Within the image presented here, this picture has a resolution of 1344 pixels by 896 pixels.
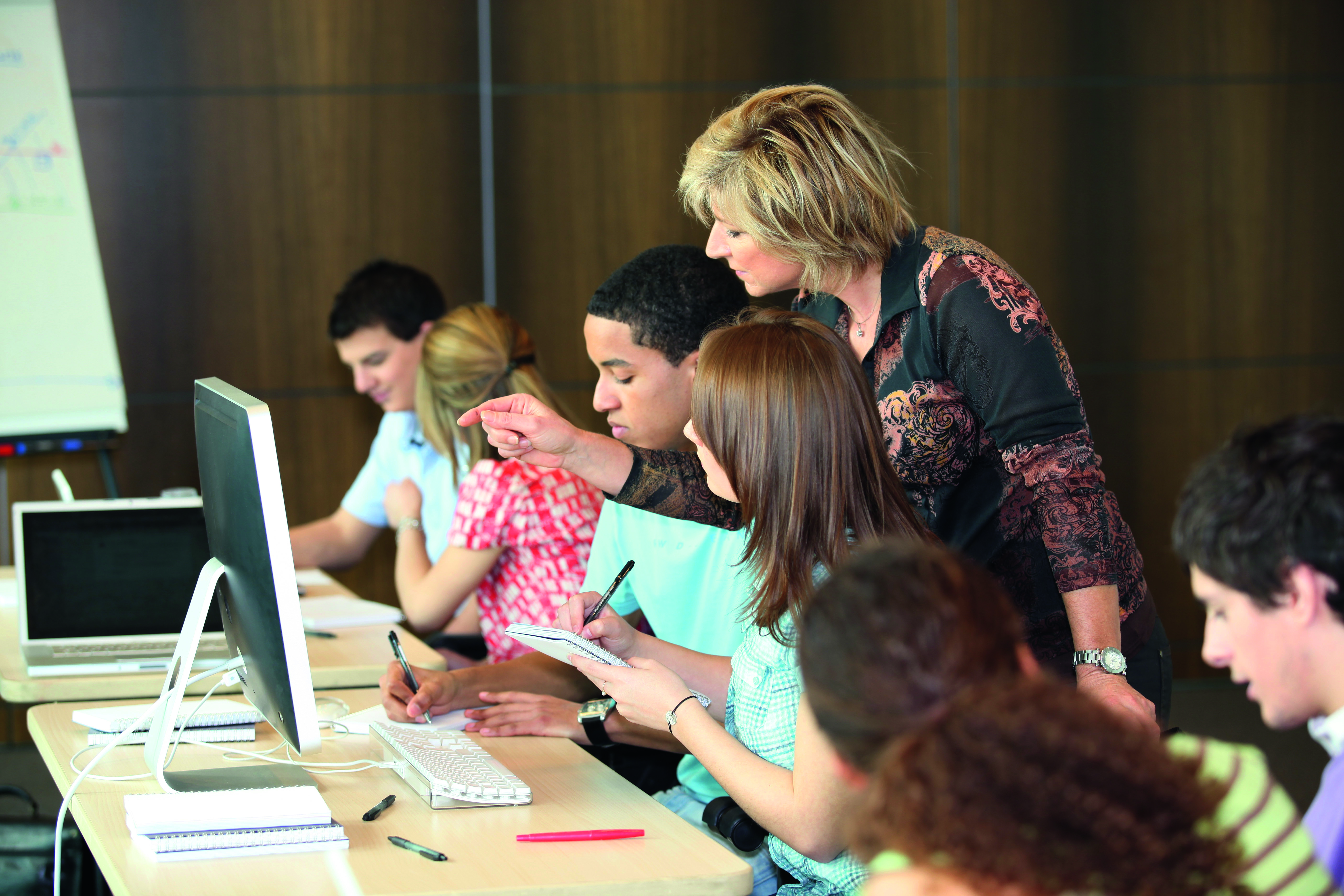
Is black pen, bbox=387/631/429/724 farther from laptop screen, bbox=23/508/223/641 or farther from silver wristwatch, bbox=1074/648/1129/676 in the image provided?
silver wristwatch, bbox=1074/648/1129/676

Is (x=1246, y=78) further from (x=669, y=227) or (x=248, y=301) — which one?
(x=248, y=301)

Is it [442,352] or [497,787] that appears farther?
[442,352]

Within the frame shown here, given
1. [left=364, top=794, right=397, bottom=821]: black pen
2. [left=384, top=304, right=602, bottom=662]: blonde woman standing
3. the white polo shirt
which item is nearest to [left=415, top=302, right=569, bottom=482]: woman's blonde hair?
[left=384, top=304, right=602, bottom=662]: blonde woman standing

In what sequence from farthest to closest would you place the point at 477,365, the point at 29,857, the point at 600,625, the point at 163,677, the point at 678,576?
the point at 477,365 < the point at 29,857 < the point at 163,677 < the point at 678,576 < the point at 600,625

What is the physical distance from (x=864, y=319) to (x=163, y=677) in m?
1.34

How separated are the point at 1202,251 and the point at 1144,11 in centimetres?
80

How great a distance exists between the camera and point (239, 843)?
4.45ft

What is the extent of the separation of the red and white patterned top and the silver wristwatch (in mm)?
1022

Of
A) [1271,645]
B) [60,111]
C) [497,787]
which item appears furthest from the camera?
[60,111]

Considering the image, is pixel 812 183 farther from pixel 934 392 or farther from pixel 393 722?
pixel 393 722

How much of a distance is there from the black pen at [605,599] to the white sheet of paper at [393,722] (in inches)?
10.3

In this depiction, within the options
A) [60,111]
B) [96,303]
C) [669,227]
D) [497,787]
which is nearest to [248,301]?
[96,303]

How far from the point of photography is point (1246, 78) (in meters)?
4.19

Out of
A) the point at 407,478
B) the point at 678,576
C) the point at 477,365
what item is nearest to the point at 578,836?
the point at 678,576
